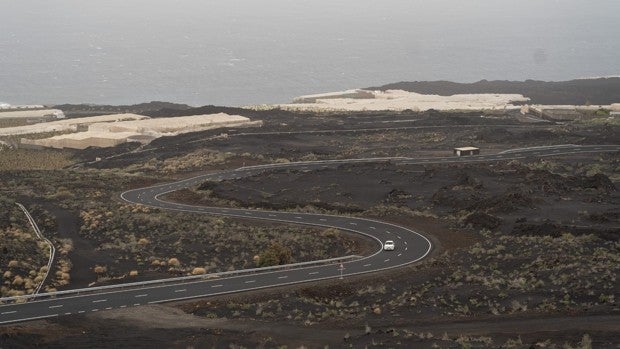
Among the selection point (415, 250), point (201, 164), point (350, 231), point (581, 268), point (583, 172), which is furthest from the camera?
point (201, 164)

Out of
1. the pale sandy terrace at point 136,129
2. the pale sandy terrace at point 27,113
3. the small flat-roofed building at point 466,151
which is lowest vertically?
the small flat-roofed building at point 466,151

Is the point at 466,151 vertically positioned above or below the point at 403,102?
below

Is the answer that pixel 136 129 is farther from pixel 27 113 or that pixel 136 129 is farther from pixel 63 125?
pixel 27 113

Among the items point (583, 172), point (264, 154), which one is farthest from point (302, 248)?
point (264, 154)

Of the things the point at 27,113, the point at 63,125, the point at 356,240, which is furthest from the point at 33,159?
the point at 356,240

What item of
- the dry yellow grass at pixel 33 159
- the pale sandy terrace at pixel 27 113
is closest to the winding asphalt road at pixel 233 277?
the dry yellow grass at pixel 33 159

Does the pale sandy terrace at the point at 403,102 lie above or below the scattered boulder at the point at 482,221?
above

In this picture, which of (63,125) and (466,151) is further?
(63,125)

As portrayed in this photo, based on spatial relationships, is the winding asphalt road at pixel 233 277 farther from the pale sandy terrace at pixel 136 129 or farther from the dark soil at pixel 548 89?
the dark soil at pixel 548 89

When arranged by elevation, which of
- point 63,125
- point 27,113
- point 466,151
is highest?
point 27,113

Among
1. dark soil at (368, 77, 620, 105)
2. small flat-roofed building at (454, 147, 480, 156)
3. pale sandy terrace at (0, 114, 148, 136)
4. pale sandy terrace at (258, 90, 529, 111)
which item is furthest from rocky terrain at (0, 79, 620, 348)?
dark soil at (368, 77, 620, 105)

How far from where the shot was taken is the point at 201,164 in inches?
3206

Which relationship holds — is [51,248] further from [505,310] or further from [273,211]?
[505,310]

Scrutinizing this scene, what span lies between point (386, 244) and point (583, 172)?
30.1m
